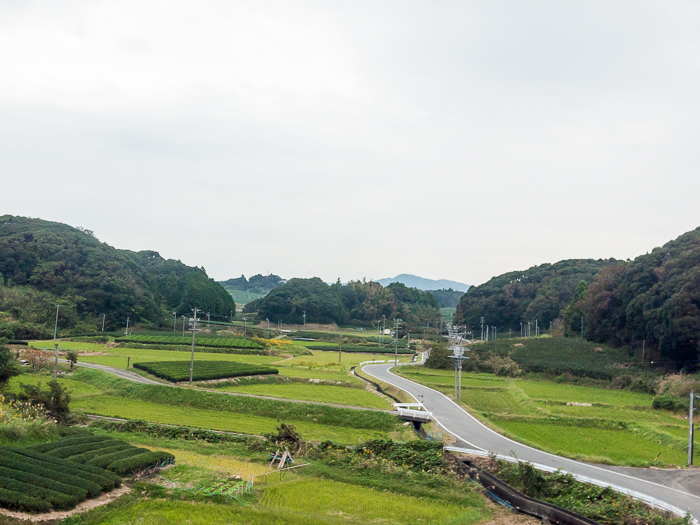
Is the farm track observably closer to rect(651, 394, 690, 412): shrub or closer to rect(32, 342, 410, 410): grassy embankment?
rect(32, 342, 410, 410): grassy embankment

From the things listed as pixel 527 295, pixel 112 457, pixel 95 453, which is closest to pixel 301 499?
pixel 112 457

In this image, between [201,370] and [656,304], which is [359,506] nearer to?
[201,370]

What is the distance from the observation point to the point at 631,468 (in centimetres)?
2020

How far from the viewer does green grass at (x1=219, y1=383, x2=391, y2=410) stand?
31844 mm

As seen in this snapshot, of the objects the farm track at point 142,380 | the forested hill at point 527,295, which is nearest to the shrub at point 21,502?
the farm track at point 142,380

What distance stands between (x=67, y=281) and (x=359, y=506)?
279ft

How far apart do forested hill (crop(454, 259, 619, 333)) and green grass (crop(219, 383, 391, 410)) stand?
72106mm

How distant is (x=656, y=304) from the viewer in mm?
50531

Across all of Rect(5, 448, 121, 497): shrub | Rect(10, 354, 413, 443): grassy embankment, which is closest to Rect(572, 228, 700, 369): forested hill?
Rect(10, 354, 413, 443): grassy embankment

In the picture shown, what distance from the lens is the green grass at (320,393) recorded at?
104ft

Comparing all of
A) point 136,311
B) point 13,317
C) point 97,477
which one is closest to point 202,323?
point 136,311

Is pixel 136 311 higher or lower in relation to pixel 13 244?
lower

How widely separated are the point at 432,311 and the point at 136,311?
264 feet

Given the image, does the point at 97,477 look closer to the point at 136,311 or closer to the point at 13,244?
the point at 136,311
